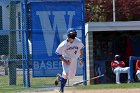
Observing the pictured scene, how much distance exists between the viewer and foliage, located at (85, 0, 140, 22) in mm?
32750

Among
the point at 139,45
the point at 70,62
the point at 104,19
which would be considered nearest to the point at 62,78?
the point at 70,62

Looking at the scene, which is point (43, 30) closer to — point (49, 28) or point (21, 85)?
point (49, 28)

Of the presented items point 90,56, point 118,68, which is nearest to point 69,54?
point 90,56

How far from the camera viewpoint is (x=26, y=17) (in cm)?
1903

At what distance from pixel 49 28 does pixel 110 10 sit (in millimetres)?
14035

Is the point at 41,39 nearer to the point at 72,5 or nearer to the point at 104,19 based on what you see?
the point at 72,5

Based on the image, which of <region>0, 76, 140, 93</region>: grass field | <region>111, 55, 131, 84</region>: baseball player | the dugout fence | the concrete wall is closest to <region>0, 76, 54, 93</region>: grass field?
<region>0, 76, 140, 93</region>: grass field

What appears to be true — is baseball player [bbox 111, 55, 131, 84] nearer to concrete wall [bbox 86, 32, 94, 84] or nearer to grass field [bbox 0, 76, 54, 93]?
concrete wall [bbox 86, 32, 94, 84]

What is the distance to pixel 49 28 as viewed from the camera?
19406mm

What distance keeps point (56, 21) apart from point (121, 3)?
1440 cm

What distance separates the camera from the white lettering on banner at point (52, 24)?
19328mm

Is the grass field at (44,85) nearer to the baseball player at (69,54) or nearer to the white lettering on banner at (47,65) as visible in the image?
the white lettering on banner at (47,65)

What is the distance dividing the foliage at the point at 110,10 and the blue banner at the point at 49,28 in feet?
43.5

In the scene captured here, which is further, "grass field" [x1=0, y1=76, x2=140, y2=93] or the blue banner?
the blue banner
